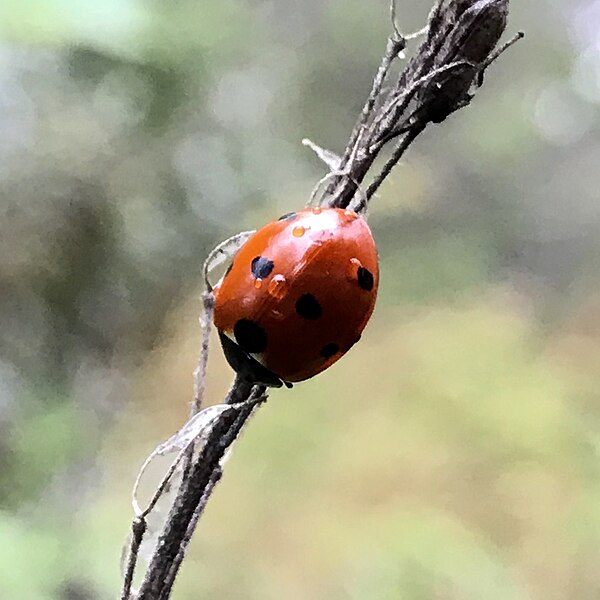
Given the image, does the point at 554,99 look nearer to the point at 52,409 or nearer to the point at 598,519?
the point at 598,519

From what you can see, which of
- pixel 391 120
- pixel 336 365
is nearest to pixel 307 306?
pixel 391 120

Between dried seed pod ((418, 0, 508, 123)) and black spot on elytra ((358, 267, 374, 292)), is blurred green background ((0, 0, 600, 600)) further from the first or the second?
dried seed pod ((418, 0, 508, 123))

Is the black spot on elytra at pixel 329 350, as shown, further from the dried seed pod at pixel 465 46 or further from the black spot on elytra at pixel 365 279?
the dried seed pod at pixel 465 46

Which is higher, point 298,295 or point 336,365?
point 336,365

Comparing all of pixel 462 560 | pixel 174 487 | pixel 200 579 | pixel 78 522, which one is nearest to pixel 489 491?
pixel 462 560

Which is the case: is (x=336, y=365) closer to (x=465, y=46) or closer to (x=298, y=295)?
(x=298, y=295)
